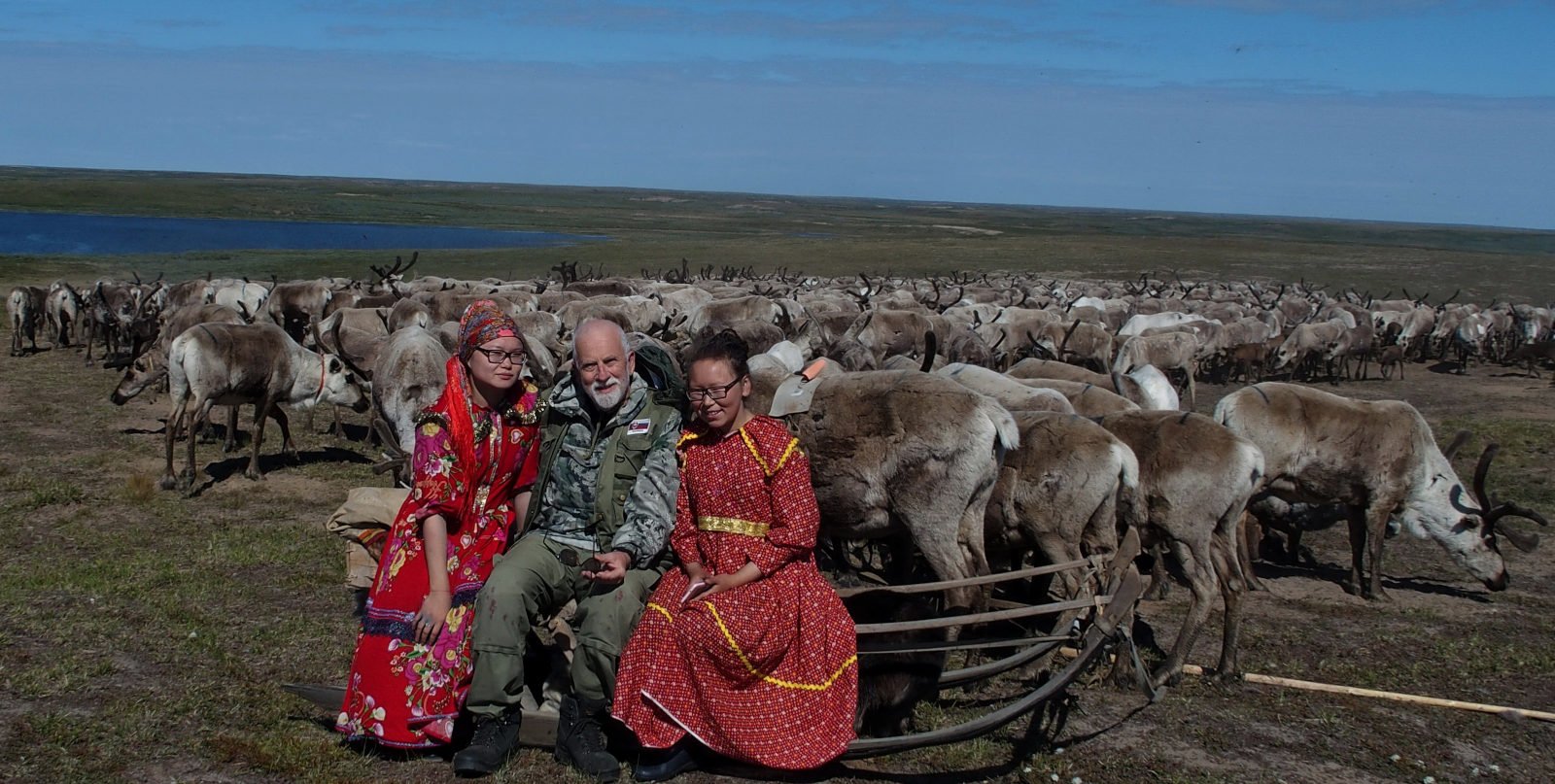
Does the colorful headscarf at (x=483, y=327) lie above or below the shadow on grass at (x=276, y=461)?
above

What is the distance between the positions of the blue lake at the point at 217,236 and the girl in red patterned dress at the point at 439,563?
5811 cm

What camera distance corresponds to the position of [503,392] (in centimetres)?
479

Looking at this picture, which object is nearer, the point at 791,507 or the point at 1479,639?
the point at 791,507

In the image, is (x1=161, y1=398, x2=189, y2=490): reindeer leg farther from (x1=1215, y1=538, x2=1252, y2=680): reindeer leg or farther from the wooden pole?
(x1=1215, y1=538, x2=1252, y2=680): reindeer leg

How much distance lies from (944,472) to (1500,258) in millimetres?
89809

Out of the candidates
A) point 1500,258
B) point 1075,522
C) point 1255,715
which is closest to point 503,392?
point 1075,522

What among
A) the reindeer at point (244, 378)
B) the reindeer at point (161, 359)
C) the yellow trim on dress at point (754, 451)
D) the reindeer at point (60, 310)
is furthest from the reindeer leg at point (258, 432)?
the reindeer at point (60, 310)

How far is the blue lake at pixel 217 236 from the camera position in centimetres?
6134

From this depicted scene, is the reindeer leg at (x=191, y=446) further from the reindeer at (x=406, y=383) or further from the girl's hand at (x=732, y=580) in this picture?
the girl's hand at (x=732, y=580)

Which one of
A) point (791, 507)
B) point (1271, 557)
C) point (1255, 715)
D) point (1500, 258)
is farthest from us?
point (1500, 258)

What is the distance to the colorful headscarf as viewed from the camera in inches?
183

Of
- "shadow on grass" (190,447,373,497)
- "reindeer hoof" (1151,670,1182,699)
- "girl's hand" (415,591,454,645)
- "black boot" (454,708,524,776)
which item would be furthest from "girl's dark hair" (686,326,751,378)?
"shadow on grass" (190,447,373,497)

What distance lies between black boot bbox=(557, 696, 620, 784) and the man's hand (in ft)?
1.86

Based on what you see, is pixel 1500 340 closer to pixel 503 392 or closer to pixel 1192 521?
pixel 1192 521
